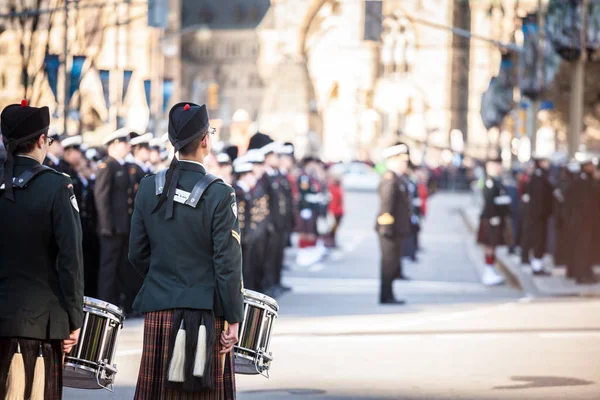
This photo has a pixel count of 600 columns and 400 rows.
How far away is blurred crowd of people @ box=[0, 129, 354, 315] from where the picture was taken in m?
15.7

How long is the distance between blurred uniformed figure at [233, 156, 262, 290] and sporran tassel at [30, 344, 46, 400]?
11.4 m

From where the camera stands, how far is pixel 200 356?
7.01 metres

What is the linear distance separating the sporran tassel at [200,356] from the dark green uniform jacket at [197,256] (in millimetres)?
143

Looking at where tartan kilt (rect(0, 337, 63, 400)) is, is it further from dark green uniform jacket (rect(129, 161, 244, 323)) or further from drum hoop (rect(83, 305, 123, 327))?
dark green uniform jacket (rect(129, 161, 244, 323))

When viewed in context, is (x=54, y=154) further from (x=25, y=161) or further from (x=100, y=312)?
(x=25, y=161)

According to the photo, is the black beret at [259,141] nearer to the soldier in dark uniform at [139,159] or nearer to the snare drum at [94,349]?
the soldier in dark uniform at [139,159]

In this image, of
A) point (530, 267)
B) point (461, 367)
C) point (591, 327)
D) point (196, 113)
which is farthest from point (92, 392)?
point (530, 267)

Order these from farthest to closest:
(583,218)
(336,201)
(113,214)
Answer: (336,201)
(583,218)
(113,214)

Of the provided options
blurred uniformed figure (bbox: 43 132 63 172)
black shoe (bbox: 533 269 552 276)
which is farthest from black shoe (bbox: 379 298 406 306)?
black shoe (bbox: 533 269 552 276)

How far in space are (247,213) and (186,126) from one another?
11544 millimetres

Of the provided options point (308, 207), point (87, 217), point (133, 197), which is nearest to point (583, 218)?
point (308, 207)

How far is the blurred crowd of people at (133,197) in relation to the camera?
15734mm

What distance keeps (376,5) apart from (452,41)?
273 feet

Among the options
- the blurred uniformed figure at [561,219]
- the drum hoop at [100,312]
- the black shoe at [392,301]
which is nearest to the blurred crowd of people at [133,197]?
the black shoe at [392,301]
